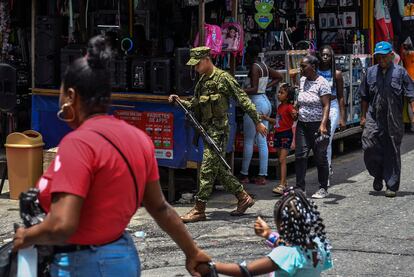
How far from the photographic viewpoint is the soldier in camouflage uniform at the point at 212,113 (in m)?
8.07

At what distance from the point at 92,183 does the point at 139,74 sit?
6.46 m

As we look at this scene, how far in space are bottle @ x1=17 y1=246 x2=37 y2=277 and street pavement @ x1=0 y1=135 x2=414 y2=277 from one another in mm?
3243

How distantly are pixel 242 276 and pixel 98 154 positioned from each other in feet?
3.57

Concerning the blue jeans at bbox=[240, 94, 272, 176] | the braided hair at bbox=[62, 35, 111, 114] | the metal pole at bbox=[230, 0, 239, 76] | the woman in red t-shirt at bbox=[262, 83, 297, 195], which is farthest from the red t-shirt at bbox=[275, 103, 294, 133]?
the braided hair at bbox=[62, 35, 111, 114]

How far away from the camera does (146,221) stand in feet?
27.1

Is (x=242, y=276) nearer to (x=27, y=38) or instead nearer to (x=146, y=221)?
(x=146, y=221)

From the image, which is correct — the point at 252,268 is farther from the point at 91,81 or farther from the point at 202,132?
the point at 202,132

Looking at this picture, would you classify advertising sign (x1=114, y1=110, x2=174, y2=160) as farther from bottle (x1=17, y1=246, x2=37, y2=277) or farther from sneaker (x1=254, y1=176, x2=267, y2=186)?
bottle (x1=17, y1=246, x2=37, y2=277)

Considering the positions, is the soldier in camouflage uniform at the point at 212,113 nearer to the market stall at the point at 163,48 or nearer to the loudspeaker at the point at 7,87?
the market stall at the point at 163,48

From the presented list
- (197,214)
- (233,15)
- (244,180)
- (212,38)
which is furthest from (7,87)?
(244,180)

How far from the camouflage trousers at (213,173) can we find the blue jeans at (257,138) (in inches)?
70.0

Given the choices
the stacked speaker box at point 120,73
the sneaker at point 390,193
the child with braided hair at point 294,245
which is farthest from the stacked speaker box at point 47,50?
the child with braided hair at point 294,245

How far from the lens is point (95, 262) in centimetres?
304

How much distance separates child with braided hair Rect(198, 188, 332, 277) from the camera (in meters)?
3.78
